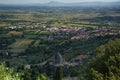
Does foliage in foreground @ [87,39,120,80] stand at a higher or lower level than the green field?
higher

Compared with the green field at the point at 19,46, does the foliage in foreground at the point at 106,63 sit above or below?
above

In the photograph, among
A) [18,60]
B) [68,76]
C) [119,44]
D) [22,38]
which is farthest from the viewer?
[22,38]

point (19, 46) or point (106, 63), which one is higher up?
point (106, 63)

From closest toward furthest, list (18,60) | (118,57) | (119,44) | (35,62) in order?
(118,57) → (119,44) → (35,62) → (18,60)

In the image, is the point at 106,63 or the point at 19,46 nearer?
the point at 106,63

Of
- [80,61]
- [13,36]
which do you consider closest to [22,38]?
[13,36]

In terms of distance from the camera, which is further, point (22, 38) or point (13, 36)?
point (13, 36)

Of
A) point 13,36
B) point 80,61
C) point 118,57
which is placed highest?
point 118,57

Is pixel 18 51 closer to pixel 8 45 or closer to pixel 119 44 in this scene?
pixel 8 45
